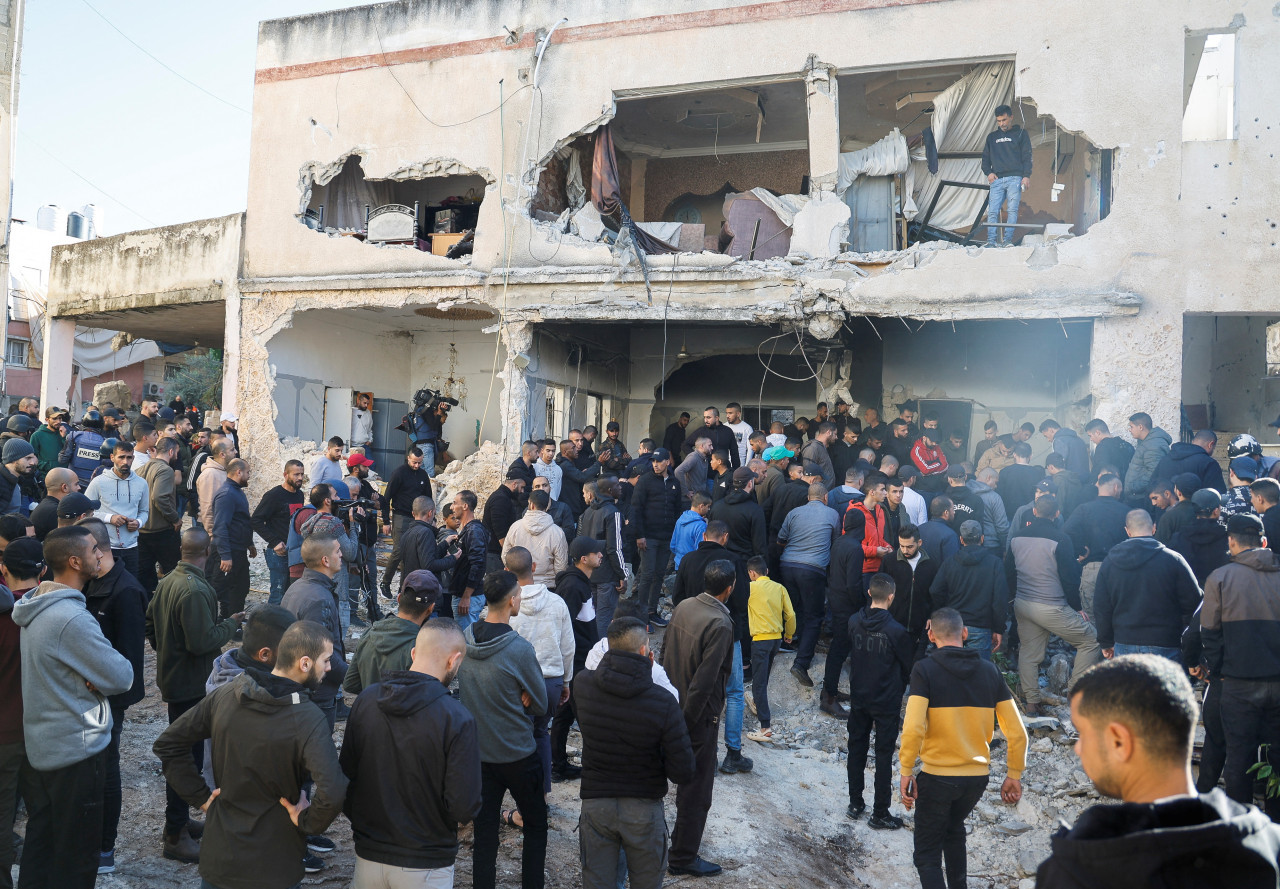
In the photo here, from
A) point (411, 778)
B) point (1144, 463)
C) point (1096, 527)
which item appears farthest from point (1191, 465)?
point (411, 778)

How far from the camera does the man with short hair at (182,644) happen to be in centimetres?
498

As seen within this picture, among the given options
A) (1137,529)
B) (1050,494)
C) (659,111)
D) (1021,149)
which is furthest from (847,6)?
(1137,529)

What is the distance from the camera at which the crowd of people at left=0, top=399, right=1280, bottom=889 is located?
10.8ft

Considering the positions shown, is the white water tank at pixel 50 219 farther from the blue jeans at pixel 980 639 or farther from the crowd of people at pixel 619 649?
the blue jeans at pixel 980 639

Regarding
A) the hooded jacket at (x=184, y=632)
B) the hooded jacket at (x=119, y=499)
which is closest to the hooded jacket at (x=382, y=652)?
the hooded jacket at (x=184, y=632)

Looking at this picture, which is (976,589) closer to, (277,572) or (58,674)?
(58,674)

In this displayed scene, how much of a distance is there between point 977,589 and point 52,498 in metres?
7.40

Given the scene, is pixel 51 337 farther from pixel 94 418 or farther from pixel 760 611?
pixel 760 611

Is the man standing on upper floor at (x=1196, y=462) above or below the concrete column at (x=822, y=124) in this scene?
below

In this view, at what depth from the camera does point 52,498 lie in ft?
22.6

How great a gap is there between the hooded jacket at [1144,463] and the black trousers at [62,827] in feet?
29.1

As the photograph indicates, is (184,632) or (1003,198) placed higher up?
(1003,198)

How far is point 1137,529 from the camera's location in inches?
252

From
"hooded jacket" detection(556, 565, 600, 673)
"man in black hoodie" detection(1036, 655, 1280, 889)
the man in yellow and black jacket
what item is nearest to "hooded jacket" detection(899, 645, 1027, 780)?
the man in yellow and black jacket
